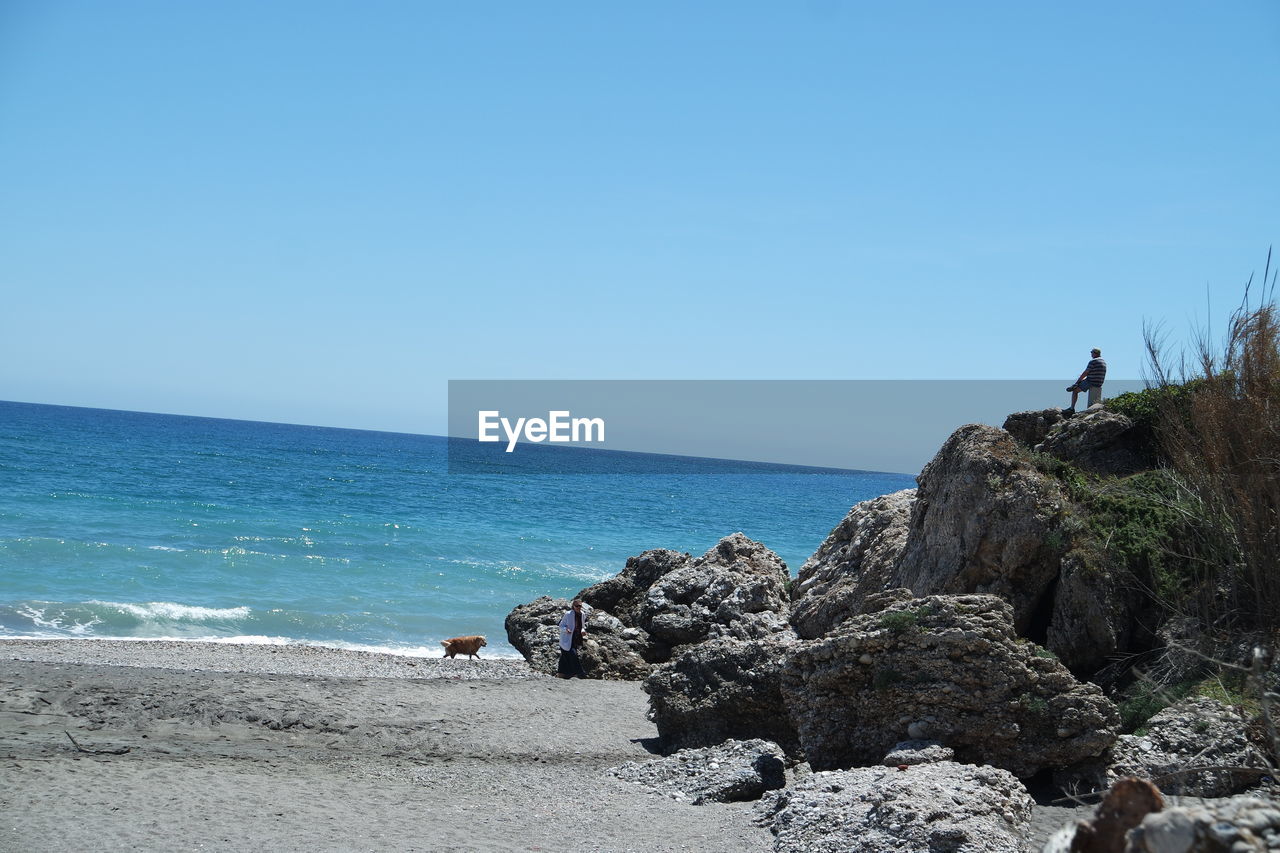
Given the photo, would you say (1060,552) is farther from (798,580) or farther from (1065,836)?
(1065,836)

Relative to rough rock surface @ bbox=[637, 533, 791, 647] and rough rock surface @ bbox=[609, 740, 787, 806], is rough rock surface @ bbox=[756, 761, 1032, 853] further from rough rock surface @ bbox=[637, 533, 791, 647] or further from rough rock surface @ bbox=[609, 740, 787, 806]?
rough rock surface @ bbox=[637, 533, 791, 647]

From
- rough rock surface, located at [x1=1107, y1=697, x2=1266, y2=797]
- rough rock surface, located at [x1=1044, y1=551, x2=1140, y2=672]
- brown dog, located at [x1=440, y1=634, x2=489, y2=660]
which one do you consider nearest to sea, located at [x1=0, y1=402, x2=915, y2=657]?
brown dog, located at [x1=440, y1=634, x2=489, y2=660]

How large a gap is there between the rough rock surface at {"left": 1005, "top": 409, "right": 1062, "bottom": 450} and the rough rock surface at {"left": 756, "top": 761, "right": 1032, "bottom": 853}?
8.48 meters

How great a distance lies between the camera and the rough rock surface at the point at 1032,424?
15938 millimetres

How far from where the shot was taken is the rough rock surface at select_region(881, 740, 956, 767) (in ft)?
30.6

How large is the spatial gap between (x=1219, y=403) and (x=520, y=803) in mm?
9270

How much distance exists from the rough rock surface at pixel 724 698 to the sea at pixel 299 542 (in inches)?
421

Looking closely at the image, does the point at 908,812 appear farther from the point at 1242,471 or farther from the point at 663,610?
the point at 663,610

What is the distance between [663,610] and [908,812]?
36.8 feet

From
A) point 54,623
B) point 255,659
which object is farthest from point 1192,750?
point 54,623

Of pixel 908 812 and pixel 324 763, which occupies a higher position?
pixel 908 812

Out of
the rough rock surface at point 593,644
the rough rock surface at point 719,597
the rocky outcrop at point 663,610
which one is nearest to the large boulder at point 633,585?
the rocky outcrop at point 663,610

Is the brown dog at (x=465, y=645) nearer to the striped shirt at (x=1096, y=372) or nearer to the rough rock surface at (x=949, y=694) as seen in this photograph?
the rough rock surface at (x=949, y=694)

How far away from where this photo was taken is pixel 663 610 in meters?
18.9
